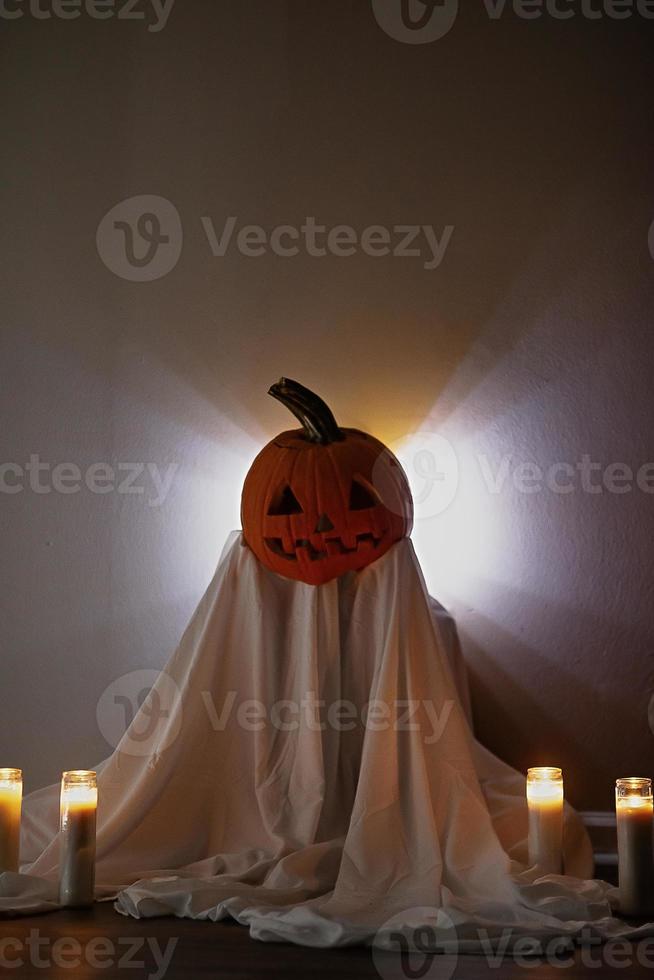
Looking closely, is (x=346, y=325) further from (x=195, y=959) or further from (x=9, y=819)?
(x=195, y=959)

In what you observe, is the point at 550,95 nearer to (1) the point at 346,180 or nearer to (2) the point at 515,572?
(1) the point at 346,180

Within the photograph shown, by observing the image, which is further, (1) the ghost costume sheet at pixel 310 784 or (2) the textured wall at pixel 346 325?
(2) the textured wall at pixel 346 325

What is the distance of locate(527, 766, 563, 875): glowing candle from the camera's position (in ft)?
6.12

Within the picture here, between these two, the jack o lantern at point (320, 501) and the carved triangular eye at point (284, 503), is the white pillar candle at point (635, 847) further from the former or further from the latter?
the carved triangular eye at point (284, 503)

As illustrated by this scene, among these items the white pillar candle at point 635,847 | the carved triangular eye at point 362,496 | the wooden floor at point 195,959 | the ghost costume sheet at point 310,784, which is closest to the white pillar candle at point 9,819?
the ghost costume sheet at point 310,784

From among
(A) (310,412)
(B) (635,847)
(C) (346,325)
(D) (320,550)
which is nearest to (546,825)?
(B) (635,847)

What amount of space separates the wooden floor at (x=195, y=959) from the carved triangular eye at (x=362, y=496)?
0.85m

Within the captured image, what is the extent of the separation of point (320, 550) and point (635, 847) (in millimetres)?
783

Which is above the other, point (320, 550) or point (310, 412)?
point (310, 412)

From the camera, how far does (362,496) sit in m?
2.19

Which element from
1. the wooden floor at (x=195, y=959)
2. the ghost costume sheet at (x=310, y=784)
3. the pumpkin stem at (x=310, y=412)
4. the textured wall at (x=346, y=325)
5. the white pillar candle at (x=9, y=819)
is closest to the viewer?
the wooden floor at (x=195, y=959)

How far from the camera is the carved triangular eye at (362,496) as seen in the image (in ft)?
7.12

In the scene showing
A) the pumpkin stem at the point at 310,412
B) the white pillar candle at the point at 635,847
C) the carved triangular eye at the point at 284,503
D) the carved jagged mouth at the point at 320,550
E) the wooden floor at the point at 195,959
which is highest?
the pumpkin stem at the point at 310,412

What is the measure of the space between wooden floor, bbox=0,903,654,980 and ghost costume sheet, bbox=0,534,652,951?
0.27 ft
